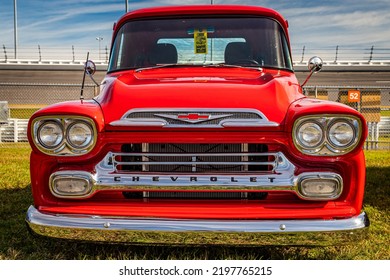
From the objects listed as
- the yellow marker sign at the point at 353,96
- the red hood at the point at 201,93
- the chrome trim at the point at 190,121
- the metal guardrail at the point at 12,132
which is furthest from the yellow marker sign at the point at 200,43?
the metal guardrail at the point at 12,132

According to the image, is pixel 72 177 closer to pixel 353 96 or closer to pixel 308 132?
pixel 308 132

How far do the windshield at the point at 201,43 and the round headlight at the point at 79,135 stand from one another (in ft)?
4.04

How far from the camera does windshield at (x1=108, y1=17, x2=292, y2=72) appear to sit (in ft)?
13.0

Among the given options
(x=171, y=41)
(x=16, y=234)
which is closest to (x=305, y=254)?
(x=171, y=41)

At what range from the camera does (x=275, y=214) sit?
2.71 metres

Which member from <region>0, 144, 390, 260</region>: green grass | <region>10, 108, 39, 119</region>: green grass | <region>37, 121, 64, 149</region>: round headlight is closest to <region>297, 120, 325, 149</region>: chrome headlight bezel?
<region>0, 144, 390, 260</region>: green grass

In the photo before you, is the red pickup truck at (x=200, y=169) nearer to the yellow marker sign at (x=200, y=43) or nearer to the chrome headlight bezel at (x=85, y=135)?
the chrome headlight bezel at (x=85, y=135)

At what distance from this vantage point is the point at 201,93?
117 inches

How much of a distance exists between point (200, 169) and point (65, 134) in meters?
0.82

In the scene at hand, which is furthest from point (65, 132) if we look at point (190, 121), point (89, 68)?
point (89, 68)

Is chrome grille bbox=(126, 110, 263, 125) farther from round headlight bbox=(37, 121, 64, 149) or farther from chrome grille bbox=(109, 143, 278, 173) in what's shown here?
round headlight bbox=(37, 121, 64, 149)

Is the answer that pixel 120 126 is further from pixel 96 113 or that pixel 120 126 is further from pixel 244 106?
pixel 244 106

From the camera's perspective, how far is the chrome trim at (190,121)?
9.12 feet

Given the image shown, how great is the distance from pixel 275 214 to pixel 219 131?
0.56m
